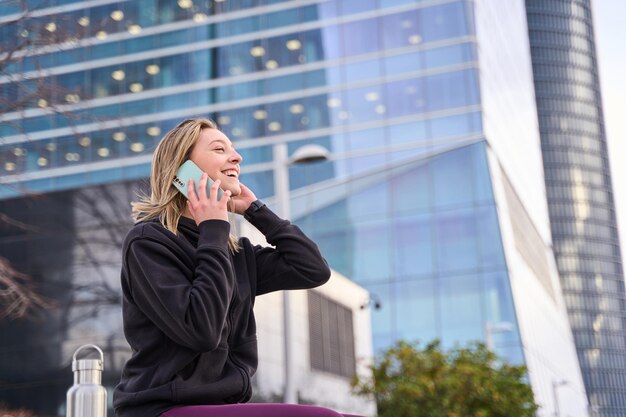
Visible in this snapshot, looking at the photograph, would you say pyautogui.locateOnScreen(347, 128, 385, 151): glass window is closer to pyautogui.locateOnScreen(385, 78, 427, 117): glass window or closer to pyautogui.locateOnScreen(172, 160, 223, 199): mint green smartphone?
pyautogui.locateOnScreen(385, 78, 427, 117): glass window

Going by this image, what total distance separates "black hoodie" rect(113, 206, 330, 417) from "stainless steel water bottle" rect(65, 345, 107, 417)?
1.31 m

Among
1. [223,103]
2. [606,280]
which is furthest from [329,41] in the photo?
[606,280]

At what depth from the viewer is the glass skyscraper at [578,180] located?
132 metres

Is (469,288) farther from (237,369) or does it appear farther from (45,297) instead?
(237,369)

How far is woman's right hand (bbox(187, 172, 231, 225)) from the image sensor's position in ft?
8.46

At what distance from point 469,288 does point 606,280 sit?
10017 centimetres

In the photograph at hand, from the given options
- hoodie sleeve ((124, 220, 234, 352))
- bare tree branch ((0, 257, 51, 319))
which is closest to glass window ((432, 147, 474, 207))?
bare tree branch ((0, 257, 51, 319))

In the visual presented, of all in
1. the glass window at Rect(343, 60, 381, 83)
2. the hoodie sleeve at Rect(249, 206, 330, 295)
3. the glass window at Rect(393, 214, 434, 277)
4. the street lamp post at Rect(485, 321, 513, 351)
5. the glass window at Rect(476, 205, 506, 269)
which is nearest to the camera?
the hoodie sleeve at Rect(249, 206, 330, 295)

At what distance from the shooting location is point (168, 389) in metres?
2.29

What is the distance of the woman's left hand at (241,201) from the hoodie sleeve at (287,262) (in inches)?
1.5

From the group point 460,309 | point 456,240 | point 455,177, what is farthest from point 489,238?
point 460,309

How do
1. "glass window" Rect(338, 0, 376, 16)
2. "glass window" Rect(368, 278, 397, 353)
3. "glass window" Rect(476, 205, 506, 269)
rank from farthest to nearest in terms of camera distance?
"glass window" Rect(338, 0, 376, 16), "glass window" Rect(368, 278, 397, 353), "glass window" Rect(476, 205, 506, 269)

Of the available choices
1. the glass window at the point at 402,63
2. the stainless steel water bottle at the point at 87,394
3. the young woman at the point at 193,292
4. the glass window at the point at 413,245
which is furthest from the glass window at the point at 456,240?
the young woman at the point at 193,292

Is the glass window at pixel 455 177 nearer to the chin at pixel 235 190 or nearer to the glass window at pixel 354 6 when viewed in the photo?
the glass window at pixel 354 6
